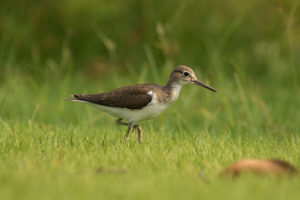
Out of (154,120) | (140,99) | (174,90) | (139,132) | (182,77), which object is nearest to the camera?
(140,99)

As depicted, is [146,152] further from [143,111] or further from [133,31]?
[133,31]

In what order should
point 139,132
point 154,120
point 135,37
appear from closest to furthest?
point 139,132, point 154,120, point 135,37

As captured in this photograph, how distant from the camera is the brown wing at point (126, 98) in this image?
6520 mm

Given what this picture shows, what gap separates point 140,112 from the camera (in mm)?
6566

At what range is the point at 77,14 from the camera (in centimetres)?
1224

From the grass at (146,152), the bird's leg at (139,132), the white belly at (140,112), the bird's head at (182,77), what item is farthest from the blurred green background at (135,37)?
the bird's leg at (139,132)

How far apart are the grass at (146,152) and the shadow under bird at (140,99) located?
31 centimetres

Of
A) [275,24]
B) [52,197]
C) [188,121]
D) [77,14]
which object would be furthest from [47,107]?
[275,24]

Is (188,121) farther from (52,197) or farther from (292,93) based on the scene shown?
(52,197)

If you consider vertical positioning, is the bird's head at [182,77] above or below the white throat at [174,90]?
above

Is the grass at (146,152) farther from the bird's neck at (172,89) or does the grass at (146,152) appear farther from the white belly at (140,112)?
the bird's neck at (172,89)

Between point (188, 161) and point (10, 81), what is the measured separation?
6216 mm

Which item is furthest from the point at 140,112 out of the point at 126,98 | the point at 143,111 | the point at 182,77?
the point at 182,77

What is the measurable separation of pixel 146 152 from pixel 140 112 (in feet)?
4.19
